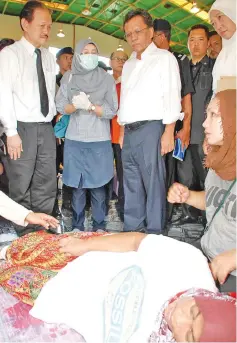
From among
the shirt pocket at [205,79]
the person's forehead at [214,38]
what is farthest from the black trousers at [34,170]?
the person's forehead at [214,38]

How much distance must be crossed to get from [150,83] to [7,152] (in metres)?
1.12

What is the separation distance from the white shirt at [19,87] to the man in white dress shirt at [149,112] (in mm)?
624

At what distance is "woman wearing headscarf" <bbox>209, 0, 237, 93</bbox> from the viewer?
2383 mm

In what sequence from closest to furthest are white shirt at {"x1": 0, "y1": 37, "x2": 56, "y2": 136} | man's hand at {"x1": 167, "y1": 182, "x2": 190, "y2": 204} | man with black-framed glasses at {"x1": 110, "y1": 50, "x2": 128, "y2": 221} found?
man's hand at {"x1": 167, "y1": 182, "x2": 190, "y2": 204}, white shirt at {"x1": 0, "y1": 37, "x2": 56, "y2": 136}, man with black-framed glasses at {"x1": 110, "y1": 50, "x2": 128, "y2": 221}

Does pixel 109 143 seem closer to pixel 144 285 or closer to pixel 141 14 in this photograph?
pixel 141 14

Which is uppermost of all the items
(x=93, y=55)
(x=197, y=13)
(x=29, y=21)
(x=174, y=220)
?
(x=197, y=13)

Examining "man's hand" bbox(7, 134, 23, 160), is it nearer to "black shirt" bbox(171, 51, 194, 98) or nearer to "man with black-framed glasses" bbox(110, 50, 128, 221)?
"man with black-framed glasses" bbox(110, 50, 128, 221)

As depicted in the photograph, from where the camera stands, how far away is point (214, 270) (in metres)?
1.29

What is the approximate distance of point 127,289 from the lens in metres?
1.27

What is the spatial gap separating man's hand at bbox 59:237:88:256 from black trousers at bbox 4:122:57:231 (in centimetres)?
127

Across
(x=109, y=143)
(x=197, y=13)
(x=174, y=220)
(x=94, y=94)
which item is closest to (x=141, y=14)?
(x=94, y=94)

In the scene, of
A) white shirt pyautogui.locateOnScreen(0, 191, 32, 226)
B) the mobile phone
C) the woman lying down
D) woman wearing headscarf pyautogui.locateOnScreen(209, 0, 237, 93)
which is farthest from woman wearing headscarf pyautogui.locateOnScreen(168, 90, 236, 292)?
the mobile phone

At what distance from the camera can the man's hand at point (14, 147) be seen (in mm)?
2636

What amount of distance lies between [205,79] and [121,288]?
83.0 inches
